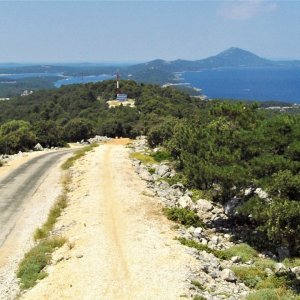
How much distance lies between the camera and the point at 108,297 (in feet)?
69.0

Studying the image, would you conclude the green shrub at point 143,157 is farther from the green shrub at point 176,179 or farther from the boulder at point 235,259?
the boulder at point 235,259

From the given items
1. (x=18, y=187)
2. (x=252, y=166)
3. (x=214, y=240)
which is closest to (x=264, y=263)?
(x=214, y=240)

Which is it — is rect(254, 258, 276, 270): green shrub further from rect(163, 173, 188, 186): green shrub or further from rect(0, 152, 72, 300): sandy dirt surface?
rect(163, 173, 188, 186): green shrub

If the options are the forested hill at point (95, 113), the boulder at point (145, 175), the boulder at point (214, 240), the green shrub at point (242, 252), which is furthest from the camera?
the forested hill at point (95, 113)

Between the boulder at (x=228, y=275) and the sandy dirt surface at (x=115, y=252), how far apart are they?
70.1 inches

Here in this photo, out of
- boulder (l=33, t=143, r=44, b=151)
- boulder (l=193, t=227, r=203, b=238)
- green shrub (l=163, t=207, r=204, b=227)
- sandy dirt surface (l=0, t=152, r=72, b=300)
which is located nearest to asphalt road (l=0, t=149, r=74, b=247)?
sandy dirt surface (l=0, t=152, r=72, b=300)

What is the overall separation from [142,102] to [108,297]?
132819mm

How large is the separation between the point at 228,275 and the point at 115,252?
6.57 m

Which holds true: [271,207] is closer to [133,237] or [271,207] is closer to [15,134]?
[133,237]

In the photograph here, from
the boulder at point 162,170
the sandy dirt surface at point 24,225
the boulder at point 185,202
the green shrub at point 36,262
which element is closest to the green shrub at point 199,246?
the green shrub at point 36,262

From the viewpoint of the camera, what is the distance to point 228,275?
947 inches

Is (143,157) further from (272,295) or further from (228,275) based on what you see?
(272,295)

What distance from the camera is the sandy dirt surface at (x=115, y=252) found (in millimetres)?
22031

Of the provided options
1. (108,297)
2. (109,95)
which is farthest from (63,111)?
(108,297)
